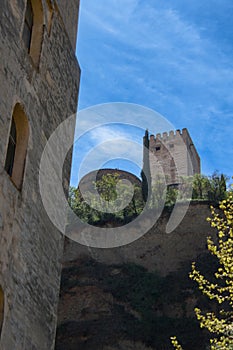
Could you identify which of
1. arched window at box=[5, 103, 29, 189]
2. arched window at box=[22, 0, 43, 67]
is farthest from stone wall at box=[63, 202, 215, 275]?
arched window at box=[5, 103, 29, 189]

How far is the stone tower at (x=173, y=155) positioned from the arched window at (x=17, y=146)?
143 ft

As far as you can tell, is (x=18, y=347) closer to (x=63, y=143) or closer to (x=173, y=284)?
(x=63, y=143)

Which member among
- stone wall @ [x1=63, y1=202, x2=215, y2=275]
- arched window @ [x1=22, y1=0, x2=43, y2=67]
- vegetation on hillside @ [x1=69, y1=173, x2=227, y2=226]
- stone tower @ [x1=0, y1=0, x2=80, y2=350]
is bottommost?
stone tower @ [x1=0, y1=0, x2=80, y2=350]

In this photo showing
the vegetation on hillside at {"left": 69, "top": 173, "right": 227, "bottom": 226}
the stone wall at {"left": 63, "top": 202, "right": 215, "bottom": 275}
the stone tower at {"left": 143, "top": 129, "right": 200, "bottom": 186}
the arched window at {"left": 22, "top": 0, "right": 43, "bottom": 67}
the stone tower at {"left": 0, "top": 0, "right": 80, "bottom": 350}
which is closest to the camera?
the stone tower at {"left": 0, "top": 0, "right": 80, "bottom": 350}

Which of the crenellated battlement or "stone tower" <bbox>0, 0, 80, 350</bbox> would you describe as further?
the crenellated battlement

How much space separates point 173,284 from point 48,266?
2078cm

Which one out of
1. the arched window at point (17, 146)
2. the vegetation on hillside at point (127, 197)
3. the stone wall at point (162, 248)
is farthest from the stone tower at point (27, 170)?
the vegetation on hillside at point (127, 197)

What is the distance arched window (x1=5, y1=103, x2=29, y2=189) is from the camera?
970 cm

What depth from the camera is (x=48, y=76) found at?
11609 mm

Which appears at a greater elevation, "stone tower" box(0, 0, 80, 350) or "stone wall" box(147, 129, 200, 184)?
"stone wall" box(147, 129, 200, 184)

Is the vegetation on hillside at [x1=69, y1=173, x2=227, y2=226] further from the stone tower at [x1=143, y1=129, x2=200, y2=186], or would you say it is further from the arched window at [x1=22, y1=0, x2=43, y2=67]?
the arched window at [x1=22, y1=0, x2=43, y2=67]

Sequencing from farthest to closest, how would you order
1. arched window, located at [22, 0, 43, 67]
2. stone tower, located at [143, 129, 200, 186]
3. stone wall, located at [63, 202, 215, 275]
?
1. stone tower, located at [143, 129, 200, 186]
2. stone wall, located at [63, 202, 215, 275]
3. arched window, located at [22, 0, 43, 67]

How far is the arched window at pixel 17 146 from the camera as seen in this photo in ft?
31.8

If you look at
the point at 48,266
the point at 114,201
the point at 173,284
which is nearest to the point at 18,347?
the point at 48,266
